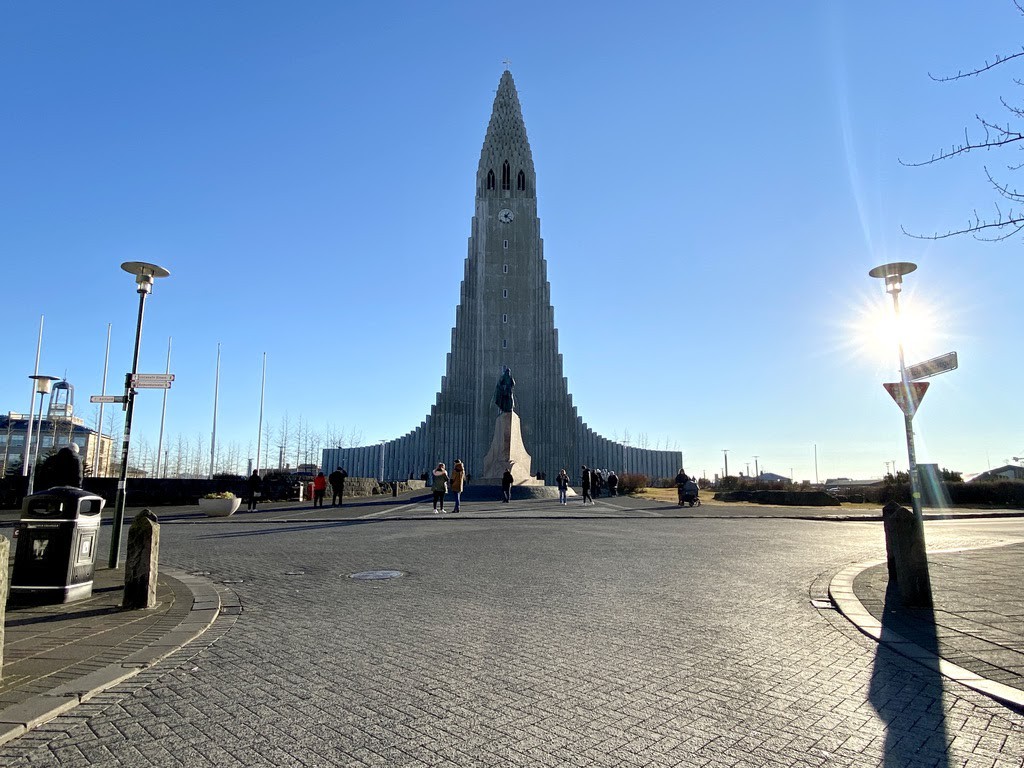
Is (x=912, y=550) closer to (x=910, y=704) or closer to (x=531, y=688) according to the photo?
(x=910, y=704)

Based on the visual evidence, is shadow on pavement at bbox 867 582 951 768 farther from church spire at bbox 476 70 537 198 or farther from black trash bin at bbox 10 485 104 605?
church spire at bbox 476 70 537 198

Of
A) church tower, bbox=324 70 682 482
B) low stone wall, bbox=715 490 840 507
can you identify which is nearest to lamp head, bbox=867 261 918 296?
low stone wall, bbox=715 490 840 507

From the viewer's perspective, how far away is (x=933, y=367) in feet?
26.4

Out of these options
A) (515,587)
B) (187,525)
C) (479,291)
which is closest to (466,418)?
(479,291)

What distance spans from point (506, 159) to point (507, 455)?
5175 centimetres

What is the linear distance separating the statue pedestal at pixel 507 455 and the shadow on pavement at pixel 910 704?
37790mm

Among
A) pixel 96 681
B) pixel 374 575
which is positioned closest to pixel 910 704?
pixel 96 681

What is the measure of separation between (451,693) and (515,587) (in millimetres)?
3883

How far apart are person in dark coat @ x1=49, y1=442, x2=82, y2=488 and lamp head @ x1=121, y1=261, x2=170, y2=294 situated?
8.90 ft

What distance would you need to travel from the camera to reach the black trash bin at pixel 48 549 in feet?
22.7

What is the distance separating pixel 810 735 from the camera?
355 cm

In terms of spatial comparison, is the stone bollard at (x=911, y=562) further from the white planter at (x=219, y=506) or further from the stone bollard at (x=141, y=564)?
the white planter at (x=219, y=506)

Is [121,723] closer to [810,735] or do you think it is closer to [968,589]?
[810,735]

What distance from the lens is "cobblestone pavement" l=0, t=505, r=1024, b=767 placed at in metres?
3.30
